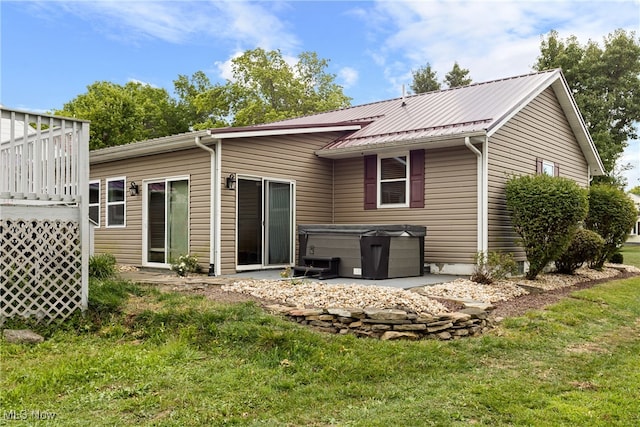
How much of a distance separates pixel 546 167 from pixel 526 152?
1274 millimetres

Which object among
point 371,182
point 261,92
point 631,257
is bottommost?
point 631,257

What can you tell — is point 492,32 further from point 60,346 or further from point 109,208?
point 60,346

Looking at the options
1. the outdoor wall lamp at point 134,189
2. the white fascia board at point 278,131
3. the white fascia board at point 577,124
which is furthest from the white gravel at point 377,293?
the white fascia board at point 577,124

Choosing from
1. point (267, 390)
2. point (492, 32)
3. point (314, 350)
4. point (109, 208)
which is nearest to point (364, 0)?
point (492, 32)

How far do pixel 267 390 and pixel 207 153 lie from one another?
20.5 feet

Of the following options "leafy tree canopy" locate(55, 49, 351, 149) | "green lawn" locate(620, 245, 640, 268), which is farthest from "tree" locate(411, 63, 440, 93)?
"green lawn" locate(620, 245, 640, 268)

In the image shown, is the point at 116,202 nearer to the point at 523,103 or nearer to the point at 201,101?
the point at 523,103

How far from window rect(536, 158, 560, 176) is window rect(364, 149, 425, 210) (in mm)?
3278

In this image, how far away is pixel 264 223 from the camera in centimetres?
980

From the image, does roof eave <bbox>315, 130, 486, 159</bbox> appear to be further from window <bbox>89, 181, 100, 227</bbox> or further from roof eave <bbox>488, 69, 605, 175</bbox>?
window <bbox>89, 181, 100, 227</bbox>

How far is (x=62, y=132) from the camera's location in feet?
18.7

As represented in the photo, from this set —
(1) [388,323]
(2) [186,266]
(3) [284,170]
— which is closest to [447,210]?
(3) [284,170]

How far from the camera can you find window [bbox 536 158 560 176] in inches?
456

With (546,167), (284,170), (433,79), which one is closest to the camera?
(284,170)
